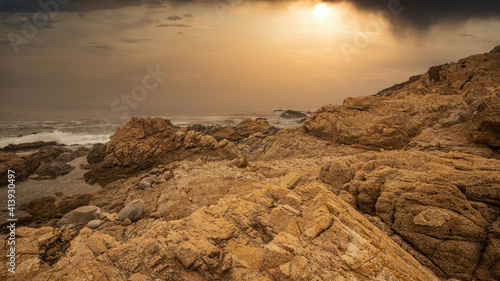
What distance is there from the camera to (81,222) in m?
9.34

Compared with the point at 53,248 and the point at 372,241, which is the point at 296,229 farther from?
the point at 53,248

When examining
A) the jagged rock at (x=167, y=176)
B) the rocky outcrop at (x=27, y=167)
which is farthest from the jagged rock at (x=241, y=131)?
the rocky outcrop at (x=27, y=167)

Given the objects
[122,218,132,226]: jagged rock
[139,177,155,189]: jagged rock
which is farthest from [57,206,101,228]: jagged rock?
[139,177,155,189]: jagged rock

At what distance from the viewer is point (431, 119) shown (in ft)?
50.6

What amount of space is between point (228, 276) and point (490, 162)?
754cm

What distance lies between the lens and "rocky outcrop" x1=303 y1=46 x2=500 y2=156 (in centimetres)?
845

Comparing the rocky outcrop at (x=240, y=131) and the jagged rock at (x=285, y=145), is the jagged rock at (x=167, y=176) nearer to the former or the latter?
the jagged rock at (x=285, y=145)

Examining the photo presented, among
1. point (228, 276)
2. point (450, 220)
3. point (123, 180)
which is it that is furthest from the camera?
point (123, 180)

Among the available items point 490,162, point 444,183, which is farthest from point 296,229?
point 490,162

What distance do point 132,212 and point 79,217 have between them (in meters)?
2.70

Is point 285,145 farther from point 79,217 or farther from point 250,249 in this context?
point 250,249

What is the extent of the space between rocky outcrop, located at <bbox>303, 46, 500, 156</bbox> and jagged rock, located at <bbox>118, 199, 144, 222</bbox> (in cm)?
1295

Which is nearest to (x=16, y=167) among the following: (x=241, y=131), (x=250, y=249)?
(x=241, y=131)

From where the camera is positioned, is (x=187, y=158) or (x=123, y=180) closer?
(x=123, y=180)
